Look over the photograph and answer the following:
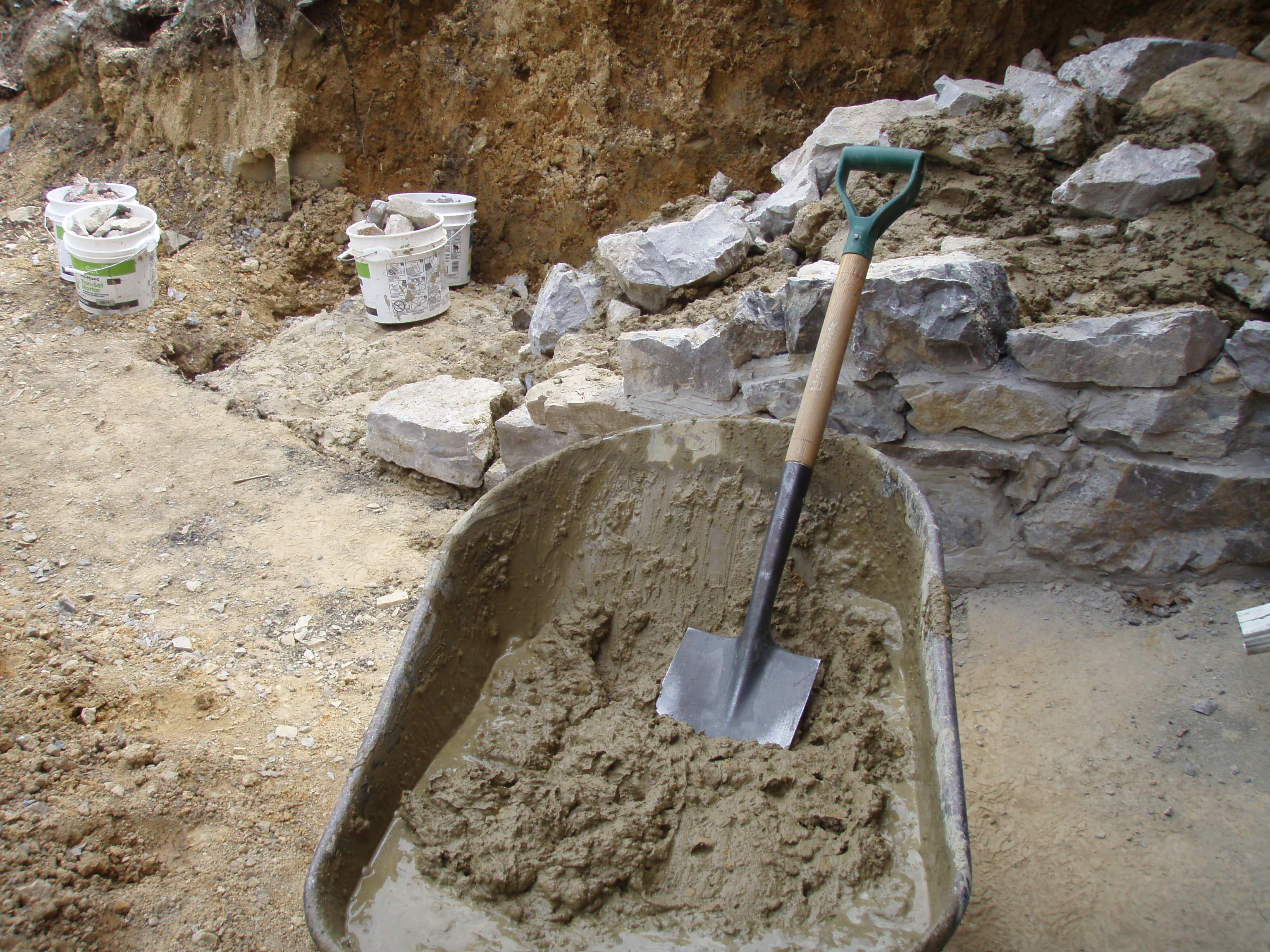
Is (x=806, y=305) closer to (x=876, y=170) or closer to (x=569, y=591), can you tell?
(x=876, y=170)

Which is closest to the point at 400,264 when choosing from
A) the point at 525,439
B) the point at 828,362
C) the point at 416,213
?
the point at 416,213

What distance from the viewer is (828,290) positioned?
2129 mm

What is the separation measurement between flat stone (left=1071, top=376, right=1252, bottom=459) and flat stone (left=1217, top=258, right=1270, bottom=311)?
205 mm

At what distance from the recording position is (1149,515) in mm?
2078

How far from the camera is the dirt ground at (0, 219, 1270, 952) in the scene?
158 cm

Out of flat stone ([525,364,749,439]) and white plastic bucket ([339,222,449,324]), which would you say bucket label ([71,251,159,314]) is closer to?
white plastic bucket ([339,222,449,324])

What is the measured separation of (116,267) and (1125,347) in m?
4.81

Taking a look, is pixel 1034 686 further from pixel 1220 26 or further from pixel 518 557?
pixel 1220 26

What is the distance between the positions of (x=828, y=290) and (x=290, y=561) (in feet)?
6.69

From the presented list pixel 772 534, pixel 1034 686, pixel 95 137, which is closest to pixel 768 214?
Answer: pixel 772 534

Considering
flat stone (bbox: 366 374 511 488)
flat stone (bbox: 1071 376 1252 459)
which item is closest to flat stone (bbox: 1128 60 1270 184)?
flat stone (bbox: 1071 376 1252 459)

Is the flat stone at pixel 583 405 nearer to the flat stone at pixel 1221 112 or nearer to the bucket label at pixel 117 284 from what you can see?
the flat stone at pixel 1221 112

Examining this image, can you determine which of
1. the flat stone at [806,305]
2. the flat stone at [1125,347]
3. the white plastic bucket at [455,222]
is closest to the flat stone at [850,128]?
the flat stone at [806,305]

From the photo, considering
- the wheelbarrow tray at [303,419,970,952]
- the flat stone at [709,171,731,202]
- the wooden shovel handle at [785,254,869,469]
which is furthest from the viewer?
the flat stone at [709,171,731,202]
